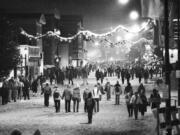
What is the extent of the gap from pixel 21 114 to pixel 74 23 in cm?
6435

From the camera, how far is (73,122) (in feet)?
59.1

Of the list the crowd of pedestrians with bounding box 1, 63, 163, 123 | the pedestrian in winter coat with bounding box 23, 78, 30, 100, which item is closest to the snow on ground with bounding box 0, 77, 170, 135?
the crowd of pedestrians with bounding box 1, 63, 163, 123

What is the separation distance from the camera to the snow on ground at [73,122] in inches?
608

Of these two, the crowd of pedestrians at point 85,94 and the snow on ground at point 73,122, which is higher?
the crowd of pedestrians at point 85,94

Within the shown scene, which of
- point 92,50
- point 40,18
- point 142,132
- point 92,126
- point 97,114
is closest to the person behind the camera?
point 142,132

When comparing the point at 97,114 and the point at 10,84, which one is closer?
the point at 97,114

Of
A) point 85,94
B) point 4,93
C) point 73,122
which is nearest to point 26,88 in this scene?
point 4,93

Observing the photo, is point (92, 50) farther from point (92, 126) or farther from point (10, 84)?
point (92, 126)

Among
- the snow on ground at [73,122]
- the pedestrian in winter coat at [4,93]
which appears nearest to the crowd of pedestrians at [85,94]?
the pedestrian in winter coat at [4,93]

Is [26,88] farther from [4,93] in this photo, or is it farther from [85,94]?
[85,94]

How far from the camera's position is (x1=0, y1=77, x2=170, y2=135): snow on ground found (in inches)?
608

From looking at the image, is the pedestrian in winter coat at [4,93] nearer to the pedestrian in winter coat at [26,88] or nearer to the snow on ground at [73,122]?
the pedestrian in winter coat at [26,88]

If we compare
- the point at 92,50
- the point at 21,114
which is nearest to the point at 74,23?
the point at 21,114

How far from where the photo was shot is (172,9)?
18.7 metres
